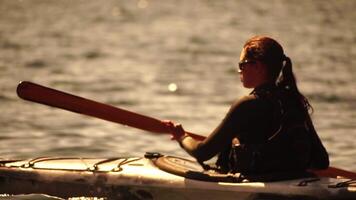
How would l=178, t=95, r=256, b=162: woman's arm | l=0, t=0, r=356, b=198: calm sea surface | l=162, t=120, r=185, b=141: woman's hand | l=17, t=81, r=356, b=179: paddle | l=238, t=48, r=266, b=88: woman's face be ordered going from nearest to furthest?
l=178, t=95, r=256, b=162: woman's arm
l=238, t=48, r=266, b=88: woman's face
l=162, t=120, r=185, b=141: woman's hand
l=17, t=81, r=356, b=179: paddle
l=0, t=0, r=356, b=198: calm sea surface

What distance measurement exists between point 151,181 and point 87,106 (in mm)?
1143

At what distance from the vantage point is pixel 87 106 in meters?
8.11

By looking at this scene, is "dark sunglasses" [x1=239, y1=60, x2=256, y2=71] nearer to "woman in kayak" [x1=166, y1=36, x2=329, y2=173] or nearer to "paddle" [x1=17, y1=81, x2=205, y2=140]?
"woman in kayak" [x1=166, y1=36, x2=329, y2=173]

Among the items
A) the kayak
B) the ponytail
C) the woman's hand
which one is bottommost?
the kayak

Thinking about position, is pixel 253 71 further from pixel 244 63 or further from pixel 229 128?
pixel 229 128

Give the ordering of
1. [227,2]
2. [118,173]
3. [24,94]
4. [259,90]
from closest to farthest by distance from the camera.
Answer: [259,90] < [118,173] < [24,94] < [227,2]

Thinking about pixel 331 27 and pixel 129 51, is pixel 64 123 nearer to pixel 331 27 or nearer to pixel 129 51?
pixel 129 51

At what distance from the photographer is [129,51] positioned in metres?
26.1

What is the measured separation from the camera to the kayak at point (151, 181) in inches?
264

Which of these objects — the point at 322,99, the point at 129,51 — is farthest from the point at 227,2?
the point at 322,99

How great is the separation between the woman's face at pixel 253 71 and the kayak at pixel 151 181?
0.69 meters

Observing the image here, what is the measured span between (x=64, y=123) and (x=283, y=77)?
6992 mm

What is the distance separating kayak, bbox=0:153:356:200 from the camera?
22.0 ft

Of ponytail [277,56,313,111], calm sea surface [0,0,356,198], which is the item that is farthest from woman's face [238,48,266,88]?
calm sea surface [0,0,356,198]
